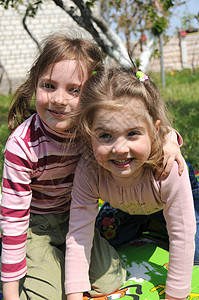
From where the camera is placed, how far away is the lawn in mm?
3289

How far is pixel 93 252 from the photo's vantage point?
72.9 inches

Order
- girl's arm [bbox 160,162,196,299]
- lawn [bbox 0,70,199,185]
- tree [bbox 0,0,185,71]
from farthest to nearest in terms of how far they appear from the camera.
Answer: tree [bbox 0,0,185,71] < lawn [bbox 0,70,199,185] < girl's arm [bbox 160,162,196,299]

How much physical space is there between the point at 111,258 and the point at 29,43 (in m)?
10.2

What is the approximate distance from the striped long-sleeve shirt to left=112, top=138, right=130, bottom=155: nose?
29cm

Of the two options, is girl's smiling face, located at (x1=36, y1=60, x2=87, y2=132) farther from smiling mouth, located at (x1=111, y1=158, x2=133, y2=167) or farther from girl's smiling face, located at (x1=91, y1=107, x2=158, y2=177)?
smiling mouth, located at (x1=111, y1=158, x2=133, y2=167)

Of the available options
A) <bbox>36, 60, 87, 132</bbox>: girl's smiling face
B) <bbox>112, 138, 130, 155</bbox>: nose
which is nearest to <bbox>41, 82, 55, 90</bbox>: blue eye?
<bbox>36, 60, 87, 132</bbox>: girl's smiling face

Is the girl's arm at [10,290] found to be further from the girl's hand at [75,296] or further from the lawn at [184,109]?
the lawn at [184,109]

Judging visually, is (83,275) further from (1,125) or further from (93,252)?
(1,125)

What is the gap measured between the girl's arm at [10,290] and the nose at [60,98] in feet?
2.41

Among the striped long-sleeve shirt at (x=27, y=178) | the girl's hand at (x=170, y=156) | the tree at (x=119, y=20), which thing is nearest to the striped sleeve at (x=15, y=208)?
the striped long-sleeve shirt at (x=27, y=178)

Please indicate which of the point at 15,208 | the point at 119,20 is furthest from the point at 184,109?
the point at 15,208

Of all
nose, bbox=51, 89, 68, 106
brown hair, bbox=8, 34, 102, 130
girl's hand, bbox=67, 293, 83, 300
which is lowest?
girl's hand, bbox=67, 293, 83, 300

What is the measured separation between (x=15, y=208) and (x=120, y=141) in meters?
0.51

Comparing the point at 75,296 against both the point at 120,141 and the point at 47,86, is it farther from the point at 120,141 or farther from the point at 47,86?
the point at 47,86
